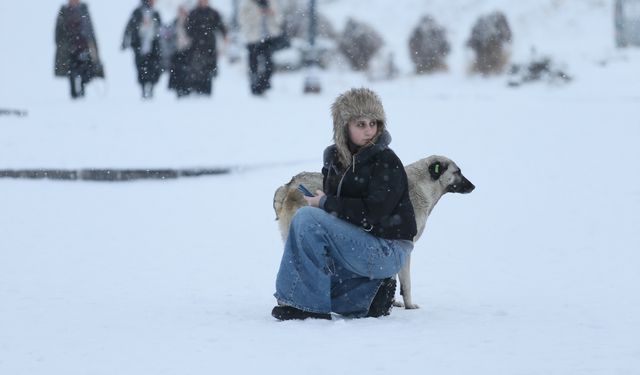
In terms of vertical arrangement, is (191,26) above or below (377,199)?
above

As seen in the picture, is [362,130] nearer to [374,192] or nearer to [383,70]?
[374,192]

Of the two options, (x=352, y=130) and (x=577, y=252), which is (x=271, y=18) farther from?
(x=352, y=130)

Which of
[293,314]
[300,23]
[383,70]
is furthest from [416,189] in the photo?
[300,23]

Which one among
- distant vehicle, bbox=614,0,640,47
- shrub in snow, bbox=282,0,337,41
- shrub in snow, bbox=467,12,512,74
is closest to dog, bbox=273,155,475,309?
shrub in snow, bbox=467,12,512,74

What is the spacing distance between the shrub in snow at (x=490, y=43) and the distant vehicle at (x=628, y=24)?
3232 mm

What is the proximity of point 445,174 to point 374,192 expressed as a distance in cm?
96

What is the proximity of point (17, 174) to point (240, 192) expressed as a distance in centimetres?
279

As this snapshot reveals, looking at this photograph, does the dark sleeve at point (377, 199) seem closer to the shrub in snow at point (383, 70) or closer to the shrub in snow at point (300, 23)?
the shrub in snow at point (383, 70)

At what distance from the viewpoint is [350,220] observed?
20.7 ft

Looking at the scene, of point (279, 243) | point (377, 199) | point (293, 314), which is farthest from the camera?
point (279, 243)

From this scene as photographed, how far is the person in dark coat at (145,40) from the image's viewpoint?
2205 cm

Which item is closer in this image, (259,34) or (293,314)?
(293,314)

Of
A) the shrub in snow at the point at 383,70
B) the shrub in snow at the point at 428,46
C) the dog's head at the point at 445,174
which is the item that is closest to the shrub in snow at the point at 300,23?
the shrub in snow at the point at 428,46

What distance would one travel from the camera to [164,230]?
35.5 feet
